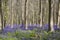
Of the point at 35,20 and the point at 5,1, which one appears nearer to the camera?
the point at 5,1

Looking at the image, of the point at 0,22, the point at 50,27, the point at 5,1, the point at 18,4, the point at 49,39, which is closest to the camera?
the point at 49,39

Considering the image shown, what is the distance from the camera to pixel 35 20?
44.1 meters

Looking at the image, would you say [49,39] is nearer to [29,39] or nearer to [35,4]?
[29,39]

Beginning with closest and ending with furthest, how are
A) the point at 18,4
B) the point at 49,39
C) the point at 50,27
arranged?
the point at 49,39 < the point at 50,27 < the point at 18,4

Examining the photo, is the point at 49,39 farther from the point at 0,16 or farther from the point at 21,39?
the point at 0,16

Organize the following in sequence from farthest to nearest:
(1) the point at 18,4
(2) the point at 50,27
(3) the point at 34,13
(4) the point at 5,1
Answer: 1. (3) the point at 34,13
2. (1) the point at 18,4
3. (4) the point at 5,1
4. (2) the point at 50,27

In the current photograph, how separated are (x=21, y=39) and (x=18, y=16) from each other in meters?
34.2

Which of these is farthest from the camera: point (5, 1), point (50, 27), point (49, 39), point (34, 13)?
point (34, 13)

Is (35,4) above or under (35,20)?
above

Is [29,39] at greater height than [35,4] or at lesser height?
lesser

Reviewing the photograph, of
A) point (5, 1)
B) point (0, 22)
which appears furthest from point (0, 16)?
point (5, 1)

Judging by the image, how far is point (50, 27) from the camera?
1358cm

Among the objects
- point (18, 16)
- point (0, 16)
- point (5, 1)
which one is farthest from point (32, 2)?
point (0, 16)

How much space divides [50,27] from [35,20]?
30488 millimetres
